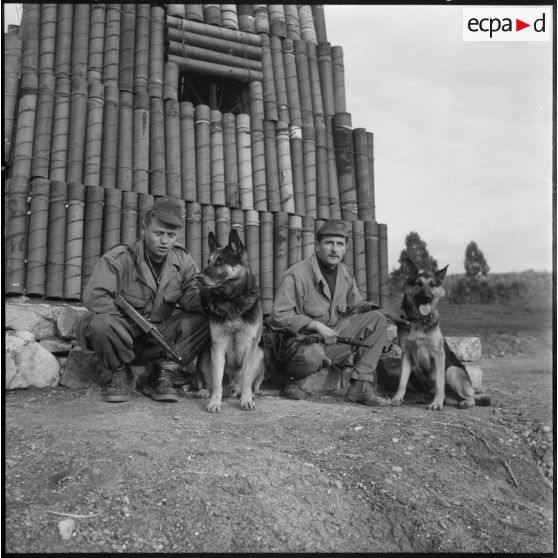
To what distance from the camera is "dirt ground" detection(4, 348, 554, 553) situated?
252cm

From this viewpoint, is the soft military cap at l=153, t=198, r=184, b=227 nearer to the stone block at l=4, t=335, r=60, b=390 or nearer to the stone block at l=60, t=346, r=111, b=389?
the stone block at l=60, t=346, r=111, b=389

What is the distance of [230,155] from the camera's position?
20.2 feet

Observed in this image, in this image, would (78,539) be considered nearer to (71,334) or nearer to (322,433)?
(322,433)

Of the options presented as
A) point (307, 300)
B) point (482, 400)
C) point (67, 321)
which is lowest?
point (482, 400)

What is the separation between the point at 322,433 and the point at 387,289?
10.5 feet

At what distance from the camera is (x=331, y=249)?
5102 millimetres

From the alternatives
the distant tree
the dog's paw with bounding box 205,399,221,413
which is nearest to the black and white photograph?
the dog's paw with bounding box 205,399,221,413

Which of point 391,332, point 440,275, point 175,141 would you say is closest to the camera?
point 440,275

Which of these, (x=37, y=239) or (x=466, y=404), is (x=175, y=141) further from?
(x=466, y=404)

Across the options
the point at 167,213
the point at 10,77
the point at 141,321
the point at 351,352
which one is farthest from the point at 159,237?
the point at 10,77

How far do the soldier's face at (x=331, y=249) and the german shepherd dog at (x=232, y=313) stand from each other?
918mm

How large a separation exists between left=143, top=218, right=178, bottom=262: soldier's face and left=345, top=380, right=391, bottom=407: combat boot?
208 centimetres

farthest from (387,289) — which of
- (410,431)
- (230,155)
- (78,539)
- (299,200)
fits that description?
(78,539)

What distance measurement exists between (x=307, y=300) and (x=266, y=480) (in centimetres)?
241
